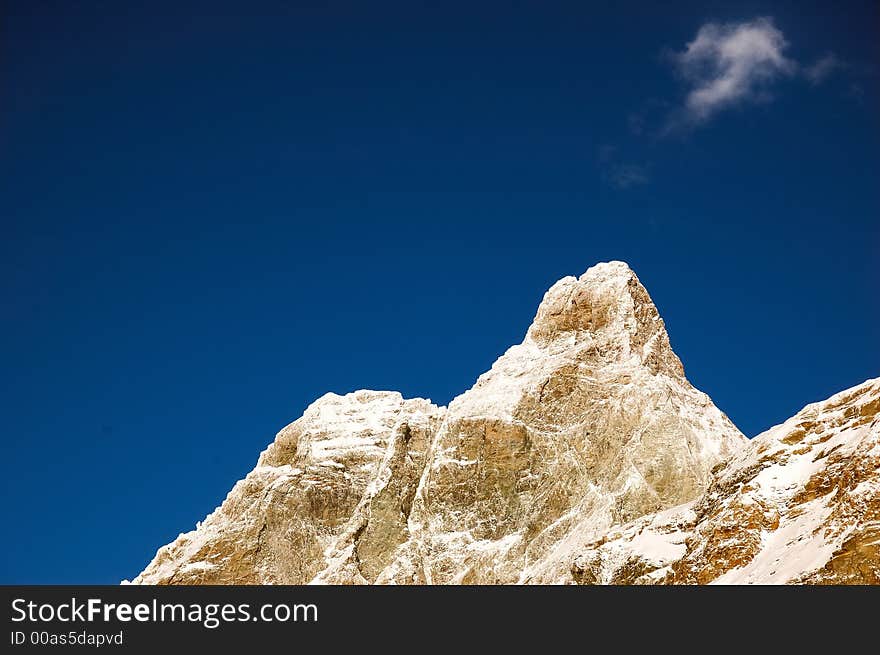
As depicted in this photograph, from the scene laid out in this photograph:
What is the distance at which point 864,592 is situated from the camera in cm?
4997

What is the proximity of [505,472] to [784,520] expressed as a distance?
8313 cm

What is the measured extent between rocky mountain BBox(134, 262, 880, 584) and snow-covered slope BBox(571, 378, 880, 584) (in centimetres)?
776

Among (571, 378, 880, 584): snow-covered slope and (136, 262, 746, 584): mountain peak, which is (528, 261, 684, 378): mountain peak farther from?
(571, 378, 880, 584): snow-covered slope

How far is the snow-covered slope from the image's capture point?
66.4 metres

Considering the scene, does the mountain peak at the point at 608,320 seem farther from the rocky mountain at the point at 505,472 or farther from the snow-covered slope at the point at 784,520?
the snow-covered slope at the point at 784,520

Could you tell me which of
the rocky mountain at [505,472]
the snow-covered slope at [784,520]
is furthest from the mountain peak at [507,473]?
the snow-covered slope at [784,520]

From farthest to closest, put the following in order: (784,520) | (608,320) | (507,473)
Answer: (608,320) < (507,473) < (784,520)

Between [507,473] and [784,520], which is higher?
[507,473]

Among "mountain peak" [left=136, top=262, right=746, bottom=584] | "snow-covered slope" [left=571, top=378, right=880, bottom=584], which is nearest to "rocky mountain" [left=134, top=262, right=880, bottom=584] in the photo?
"mountain peak" [left=136, top=262, right=746, bottom=584]

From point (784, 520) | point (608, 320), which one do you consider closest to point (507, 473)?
point (608, 320)

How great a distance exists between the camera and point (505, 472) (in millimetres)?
160125

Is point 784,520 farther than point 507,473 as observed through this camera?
No

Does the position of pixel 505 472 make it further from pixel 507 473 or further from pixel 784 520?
pixel 784 520

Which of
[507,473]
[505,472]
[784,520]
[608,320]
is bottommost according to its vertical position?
[784,520]
